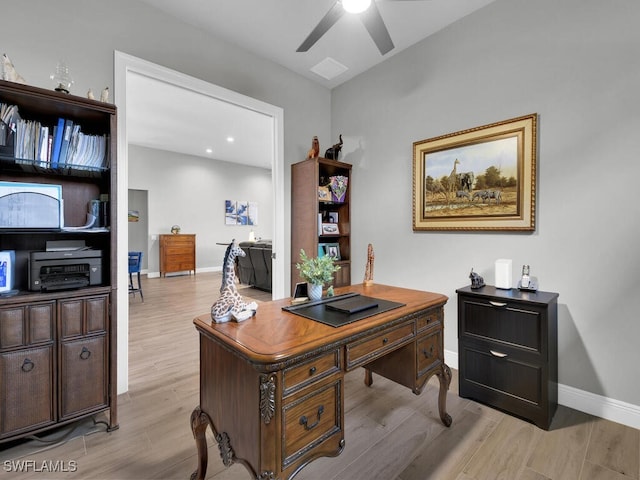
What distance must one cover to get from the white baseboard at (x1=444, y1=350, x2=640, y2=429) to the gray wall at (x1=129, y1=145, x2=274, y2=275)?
6149 millimetres

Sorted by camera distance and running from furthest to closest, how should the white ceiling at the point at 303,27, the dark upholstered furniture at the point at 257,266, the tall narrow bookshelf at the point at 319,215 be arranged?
the dark upholstered furniture at the point at 257,266 < the tall narrow bookshelf at the point at 319,215 < the white ceiling at the point at 303,27

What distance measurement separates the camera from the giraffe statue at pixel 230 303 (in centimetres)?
134

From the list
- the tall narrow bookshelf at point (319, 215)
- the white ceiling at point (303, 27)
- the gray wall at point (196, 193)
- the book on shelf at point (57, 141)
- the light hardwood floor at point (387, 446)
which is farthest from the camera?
the gray wall at point (196, 193)

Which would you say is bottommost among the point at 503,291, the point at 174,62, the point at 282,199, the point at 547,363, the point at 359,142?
the point at 547,363

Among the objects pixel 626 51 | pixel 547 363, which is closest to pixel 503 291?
pixel 547 363

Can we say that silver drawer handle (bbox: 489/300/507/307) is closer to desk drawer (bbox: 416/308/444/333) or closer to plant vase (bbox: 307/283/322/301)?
desk drawer (bbox: 416/308/444/333)

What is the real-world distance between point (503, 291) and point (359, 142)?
217 centimetres

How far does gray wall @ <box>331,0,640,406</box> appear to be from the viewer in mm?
1892

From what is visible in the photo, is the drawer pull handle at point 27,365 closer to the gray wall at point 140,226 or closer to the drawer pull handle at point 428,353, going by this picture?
the drawer pull handle at point 428,353

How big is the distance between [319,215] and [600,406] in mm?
2662

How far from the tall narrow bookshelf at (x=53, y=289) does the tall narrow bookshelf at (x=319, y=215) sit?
1.79m

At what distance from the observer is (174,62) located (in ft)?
8.29

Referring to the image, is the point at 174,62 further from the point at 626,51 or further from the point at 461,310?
the point at 626,51

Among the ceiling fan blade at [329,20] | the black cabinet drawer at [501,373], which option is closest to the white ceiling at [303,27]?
the ceiling fan blade at [329,20]
